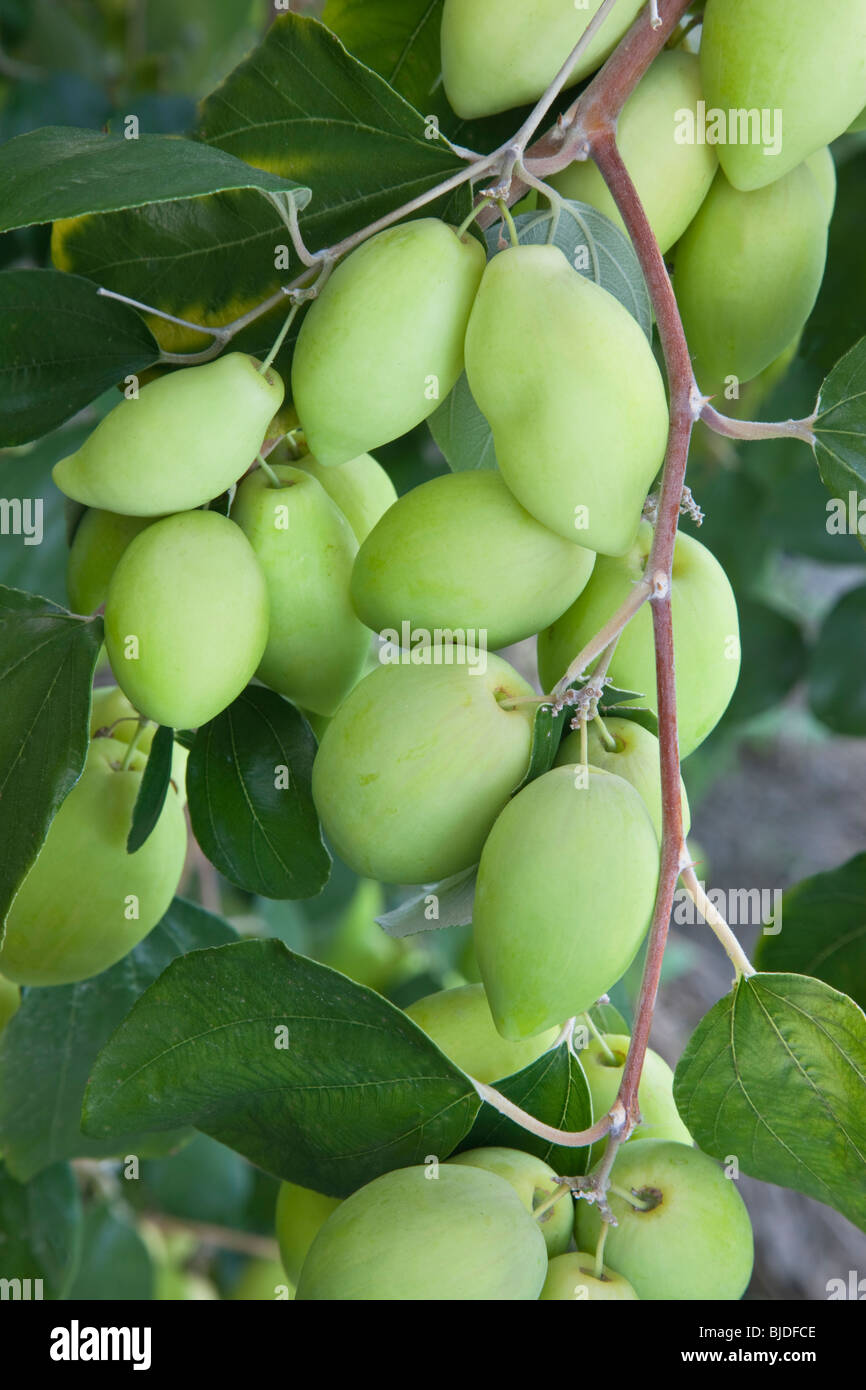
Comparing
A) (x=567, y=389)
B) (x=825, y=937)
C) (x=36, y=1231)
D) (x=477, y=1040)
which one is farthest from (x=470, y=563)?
(x=36, y=1231)

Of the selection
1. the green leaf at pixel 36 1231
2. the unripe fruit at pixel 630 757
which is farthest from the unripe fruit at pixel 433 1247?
the green leaf at pixel 36 1231

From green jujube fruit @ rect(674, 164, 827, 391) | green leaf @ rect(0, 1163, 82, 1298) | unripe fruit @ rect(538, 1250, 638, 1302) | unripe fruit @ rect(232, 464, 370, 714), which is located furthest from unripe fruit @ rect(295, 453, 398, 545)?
green leaf @ rect(0, 1163, 82, 1298)

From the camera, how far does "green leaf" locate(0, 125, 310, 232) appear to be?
30 centimetres

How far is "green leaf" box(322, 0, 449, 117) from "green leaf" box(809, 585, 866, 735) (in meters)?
0.50

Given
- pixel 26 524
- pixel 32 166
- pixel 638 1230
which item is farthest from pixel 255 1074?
pixel 26 524

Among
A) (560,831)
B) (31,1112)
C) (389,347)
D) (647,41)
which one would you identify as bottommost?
(31,1112)

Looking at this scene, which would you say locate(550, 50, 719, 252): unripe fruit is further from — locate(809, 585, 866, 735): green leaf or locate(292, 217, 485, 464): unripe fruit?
locate(809, 585, 866, 735): green leaf

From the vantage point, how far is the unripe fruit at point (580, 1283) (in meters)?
0.34

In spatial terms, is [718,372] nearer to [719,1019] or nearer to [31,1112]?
[719,1019]

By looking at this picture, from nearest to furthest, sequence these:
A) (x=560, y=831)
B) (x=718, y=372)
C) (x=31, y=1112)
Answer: (x=560, y=831) → (x=718, y=372) → (x=31, y=1112)

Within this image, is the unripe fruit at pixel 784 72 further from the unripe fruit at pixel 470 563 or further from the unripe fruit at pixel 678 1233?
the unripe fruit at pixel 678 1233

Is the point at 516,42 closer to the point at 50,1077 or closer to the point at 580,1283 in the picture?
the point at 580,1283

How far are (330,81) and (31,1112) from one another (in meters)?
0.45

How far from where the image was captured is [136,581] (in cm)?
35
